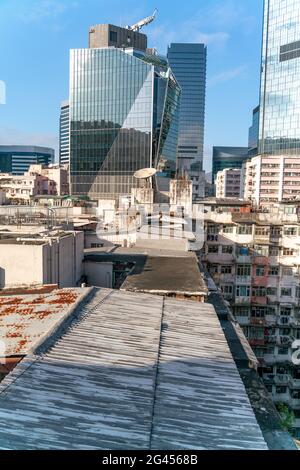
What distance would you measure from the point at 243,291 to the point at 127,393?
771 inches

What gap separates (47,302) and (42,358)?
2.64 m

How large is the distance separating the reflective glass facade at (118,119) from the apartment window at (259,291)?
40.2 m

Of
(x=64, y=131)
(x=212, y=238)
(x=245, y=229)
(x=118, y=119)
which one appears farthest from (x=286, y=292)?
(x=64, y=131)

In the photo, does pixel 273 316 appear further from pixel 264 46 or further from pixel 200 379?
pixel 264 46

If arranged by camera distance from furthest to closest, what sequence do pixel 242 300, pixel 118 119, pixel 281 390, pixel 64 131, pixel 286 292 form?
pixel 64 131, pixel 118 119, pixel 242 300, pixel 286 292, pixel 281 390

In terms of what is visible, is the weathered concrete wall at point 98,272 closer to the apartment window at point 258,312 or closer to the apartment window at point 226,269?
the apartment window at point 226,269

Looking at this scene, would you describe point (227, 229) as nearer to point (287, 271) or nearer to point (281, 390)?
point (287, 271)

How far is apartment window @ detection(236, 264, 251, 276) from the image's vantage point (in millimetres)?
23487

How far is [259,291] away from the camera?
23.4 meters

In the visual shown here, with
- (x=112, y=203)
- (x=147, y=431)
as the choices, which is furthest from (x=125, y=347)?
(x=112, y=203)

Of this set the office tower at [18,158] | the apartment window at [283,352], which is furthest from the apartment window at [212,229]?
the office tower at [18,158]

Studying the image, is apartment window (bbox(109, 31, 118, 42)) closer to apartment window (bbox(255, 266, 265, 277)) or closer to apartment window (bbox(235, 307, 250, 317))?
apartment window (bbox(255, 266, 265, 277))

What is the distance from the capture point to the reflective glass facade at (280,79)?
217 ft

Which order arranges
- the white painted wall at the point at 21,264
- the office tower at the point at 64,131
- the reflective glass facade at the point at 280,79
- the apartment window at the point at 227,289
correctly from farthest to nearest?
the office tower at the point at 64,131, the reflective glass facade at the point at 280,79, the apartment window at the point at 227,289, the white painted wall at the point at 21,264
